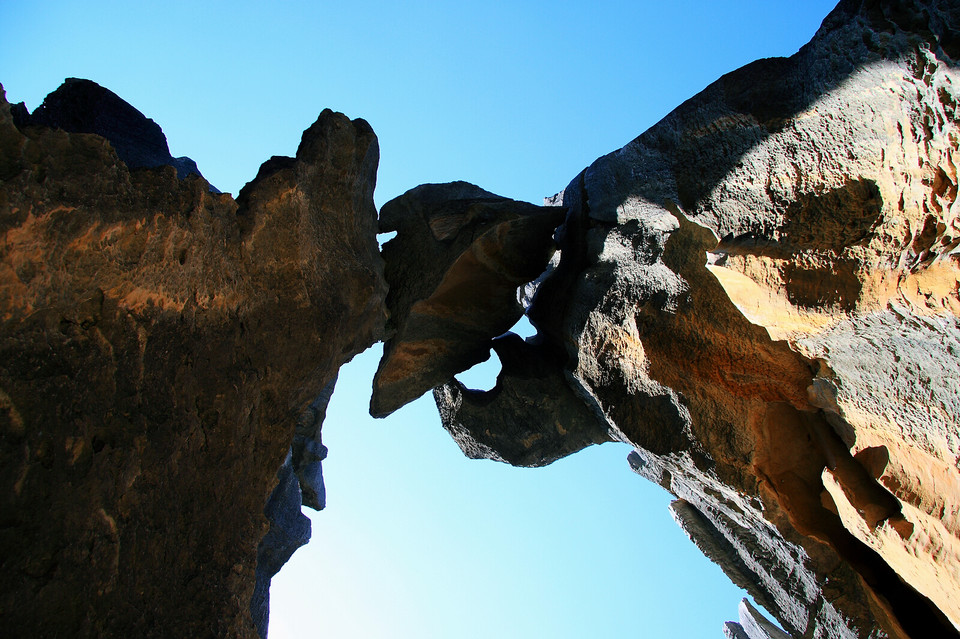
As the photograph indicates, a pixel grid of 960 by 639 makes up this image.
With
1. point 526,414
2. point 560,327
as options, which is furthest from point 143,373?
point 526,414

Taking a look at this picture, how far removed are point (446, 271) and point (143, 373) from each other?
2200mm

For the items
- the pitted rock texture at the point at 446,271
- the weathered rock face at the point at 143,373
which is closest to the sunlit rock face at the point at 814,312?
the pitted rock texture at the point at 446,271

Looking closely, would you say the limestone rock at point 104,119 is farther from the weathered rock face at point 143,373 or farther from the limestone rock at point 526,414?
the limestone rock at point 526,414

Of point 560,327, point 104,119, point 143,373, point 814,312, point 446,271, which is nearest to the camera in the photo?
point 143,373

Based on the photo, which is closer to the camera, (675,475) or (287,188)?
(287,188)

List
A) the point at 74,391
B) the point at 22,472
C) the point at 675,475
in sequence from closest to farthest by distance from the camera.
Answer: the point at 22,472
the point at 74,391
the point at 675,475

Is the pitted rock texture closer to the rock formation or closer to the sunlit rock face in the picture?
the rock formation

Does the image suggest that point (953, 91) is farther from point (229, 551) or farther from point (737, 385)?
point (229, 551)

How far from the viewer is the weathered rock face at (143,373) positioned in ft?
6.33

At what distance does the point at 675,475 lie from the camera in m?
4.52

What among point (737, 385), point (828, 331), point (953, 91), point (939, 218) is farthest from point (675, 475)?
point (953, 91)

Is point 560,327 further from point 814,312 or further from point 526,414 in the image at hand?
point 814,312

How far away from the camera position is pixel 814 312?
3656 mm

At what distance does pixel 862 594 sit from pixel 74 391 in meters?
4.34
